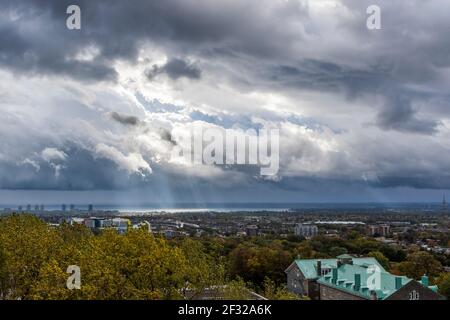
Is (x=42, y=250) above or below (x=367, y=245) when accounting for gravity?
above

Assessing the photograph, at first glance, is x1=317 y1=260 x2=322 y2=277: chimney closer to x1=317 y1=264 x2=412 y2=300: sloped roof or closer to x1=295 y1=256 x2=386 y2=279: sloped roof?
x1=295 y1=256 x2=386 y2=279: sloped roof

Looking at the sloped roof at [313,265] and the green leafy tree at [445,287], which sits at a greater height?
the sloped roof at [313,265]

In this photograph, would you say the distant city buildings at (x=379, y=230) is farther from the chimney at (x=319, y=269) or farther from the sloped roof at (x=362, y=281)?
the sloped roof at (x=362, y=281)

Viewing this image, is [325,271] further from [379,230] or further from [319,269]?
[379,230]

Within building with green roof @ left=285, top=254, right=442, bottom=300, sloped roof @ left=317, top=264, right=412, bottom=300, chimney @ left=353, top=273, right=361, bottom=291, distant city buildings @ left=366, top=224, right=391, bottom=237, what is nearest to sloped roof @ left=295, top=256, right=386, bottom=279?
building with green roof @ left=285, top=254, right=442, bottom=300

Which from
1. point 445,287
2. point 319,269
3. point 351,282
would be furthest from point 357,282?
point 445,287

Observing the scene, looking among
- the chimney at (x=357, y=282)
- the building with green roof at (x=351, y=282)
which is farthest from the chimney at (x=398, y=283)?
the chimney at (x=357, y=282)
